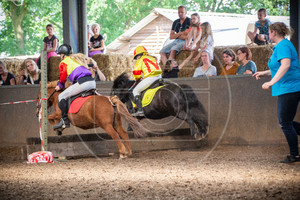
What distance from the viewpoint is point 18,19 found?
60.8 feet

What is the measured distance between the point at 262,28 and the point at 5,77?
5.84m

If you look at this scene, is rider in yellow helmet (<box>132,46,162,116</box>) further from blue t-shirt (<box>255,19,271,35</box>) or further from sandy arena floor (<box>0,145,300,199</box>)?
blue t-shirt (<box>255,19,271,35</box>)

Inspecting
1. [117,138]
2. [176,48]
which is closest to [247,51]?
[176,48]

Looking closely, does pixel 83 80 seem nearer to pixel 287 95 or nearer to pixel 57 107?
pixel 57 107

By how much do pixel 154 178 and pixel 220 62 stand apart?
4.94 meters

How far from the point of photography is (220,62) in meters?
9.76

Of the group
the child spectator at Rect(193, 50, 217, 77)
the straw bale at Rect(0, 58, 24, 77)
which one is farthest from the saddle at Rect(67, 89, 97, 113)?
the straw bale at Rect(0, 58, 24, 77)

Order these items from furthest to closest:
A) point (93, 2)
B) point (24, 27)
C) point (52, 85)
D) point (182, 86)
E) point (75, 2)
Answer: point (24, 27)
point (93, 2)
point (75, 2)
point (52, 85)
point (182, 86)

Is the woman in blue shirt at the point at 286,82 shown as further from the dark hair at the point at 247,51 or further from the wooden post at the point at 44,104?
the wooden post at the point at 44,104

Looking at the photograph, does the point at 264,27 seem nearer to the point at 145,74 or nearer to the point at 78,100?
the point at 145,74

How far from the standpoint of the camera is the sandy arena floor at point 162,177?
4.37m

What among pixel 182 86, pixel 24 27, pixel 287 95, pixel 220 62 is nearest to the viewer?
pixel 287 95

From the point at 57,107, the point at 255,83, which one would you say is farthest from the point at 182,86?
the point at 57,107

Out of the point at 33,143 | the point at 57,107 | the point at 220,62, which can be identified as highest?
the point at 220,62
